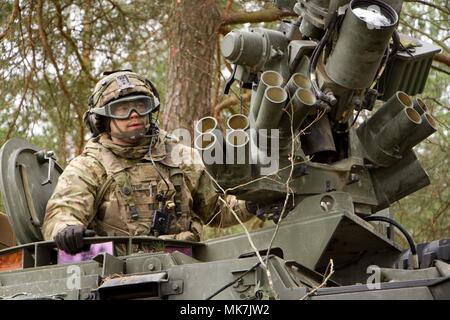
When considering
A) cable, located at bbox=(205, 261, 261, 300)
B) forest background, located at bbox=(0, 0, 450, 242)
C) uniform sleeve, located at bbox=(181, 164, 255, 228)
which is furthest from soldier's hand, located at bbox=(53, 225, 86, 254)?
forest background, located at bbox=(0, 0, 450, 242)

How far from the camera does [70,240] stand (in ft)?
21.1

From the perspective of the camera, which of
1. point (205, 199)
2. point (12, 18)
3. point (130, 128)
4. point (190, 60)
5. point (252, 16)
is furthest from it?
point (190, 60)

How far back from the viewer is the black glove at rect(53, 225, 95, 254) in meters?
6.43

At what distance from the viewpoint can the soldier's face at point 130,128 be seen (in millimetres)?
7801

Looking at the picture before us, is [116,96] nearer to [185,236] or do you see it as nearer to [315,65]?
[185,236]

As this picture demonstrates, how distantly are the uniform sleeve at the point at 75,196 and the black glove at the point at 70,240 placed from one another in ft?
1.85

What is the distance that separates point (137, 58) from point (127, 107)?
378cm

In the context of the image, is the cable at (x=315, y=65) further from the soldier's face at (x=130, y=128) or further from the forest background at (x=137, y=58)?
the forest background at (x=137, y=58)

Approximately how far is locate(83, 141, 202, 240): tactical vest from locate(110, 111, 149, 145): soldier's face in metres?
0.15

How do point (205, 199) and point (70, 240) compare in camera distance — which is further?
point (205, 199)

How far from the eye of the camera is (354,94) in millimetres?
6898

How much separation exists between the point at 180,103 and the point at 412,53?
11.6ft

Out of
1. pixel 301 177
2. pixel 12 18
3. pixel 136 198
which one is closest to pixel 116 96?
pixel 136 198
